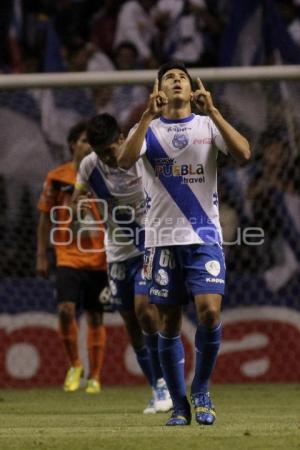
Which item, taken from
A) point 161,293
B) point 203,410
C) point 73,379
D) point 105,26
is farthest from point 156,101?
point 105,26

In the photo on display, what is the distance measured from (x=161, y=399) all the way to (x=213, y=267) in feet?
6.63

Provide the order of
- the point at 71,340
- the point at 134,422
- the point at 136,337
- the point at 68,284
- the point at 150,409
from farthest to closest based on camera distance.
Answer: the point at 68,284 < the point at 71,340 < the point at 136,337 < the point at 150,409 < the point at 134,422

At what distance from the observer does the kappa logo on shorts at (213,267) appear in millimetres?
6578

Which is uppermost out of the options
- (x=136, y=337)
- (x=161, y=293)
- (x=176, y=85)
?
(x=176, y=85)

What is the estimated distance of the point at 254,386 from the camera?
10.9m

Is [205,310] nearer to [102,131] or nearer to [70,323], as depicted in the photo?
[102,131]

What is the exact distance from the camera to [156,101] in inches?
256

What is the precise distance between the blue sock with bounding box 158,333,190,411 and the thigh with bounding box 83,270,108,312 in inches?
160

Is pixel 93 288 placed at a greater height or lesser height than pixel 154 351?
greater

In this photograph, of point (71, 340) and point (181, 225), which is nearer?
point (181, 225)

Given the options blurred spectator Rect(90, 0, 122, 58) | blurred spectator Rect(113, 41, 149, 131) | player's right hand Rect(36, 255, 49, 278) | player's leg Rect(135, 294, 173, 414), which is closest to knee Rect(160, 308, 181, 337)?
player's leg Rect(135, 294, 173, 414)

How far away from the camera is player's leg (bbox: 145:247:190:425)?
6.66 meters

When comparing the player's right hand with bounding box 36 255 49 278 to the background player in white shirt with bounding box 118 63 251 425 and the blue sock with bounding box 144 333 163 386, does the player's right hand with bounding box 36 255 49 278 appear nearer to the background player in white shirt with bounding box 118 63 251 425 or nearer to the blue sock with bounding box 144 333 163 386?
the blue sock with bounding box 144 333 163 386

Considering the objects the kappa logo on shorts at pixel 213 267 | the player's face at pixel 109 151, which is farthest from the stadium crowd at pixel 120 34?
the kappa logo on shorts at pixel 213 267
